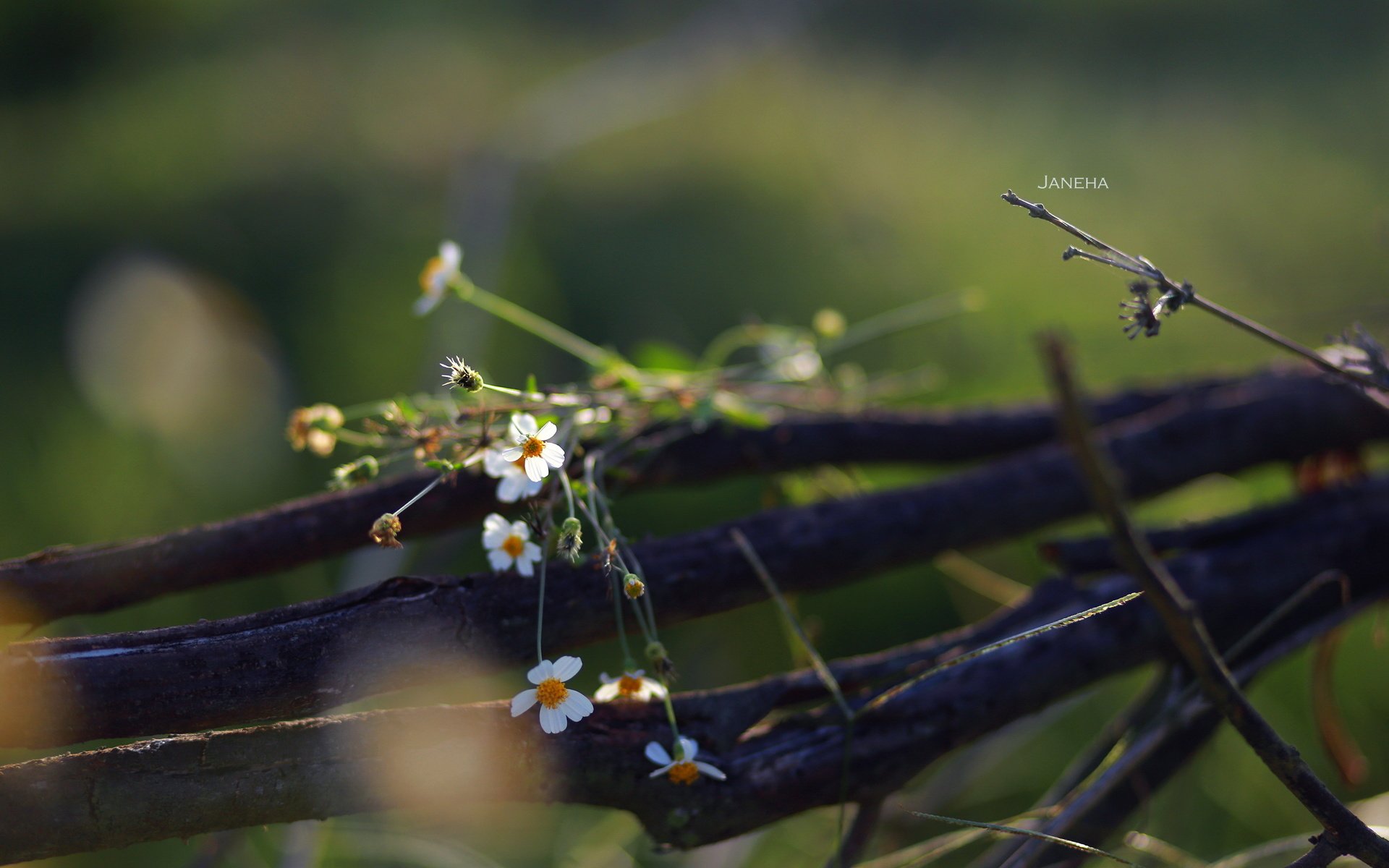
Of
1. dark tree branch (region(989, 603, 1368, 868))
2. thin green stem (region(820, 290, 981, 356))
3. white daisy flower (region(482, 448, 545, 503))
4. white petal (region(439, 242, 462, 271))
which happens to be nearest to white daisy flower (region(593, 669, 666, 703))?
white daisy flower (region(482, 448, 545, 503))

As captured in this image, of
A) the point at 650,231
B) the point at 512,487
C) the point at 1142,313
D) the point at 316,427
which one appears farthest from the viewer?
the point at 650,231

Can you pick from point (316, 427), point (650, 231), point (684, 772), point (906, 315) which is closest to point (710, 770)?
point (684, 772)

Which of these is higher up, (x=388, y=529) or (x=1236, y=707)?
(x=388, y=529)

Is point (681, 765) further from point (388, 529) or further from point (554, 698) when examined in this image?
point (388, 529)

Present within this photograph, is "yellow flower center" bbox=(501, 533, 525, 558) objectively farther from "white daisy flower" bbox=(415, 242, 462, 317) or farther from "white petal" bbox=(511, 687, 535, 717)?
"white daisy flower" bbox=(415, 242, 462, 317)

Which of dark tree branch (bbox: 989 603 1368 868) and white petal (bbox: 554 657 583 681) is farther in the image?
dark tree branch (bbox: 989 603 1368 868)

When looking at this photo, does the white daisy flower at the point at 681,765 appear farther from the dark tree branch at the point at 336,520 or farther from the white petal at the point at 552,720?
the dark tree branch at the point at 336,520
